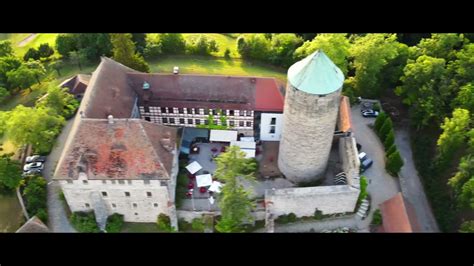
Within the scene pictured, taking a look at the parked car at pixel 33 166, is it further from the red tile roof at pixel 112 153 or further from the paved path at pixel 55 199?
the red tile roof at pixel 112 153

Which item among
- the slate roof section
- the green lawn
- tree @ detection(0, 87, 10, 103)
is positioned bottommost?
the slate roof section

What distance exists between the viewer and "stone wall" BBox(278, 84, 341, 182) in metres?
36.7

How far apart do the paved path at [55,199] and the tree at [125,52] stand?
1003cm

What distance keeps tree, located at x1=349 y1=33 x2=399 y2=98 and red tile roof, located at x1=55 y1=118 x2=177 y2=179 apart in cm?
2472

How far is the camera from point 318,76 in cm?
3559

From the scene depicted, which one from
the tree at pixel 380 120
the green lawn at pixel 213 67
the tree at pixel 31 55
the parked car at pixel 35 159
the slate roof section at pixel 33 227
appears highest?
the tree at pixel 31 55

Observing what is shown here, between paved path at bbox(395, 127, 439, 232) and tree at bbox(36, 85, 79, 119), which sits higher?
tree at bbox(36, 85, 79, 119)

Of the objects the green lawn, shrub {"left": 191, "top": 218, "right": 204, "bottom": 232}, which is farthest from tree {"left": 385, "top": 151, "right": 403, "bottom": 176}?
shrub {"left": 191, "top": 218, "right": 204, "bottom": 232}

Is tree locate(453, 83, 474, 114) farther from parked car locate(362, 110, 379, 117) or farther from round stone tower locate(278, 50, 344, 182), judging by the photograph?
round stone tower locate(278, 50, 344, 182)

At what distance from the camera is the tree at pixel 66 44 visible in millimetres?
57844

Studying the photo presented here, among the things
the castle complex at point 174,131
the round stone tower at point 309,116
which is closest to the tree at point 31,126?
the castle complex at point 174,131

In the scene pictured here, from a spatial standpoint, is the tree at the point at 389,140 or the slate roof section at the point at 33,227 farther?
the tree at the point at 389,140

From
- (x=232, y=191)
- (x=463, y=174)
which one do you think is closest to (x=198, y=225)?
(x=232, y=191)

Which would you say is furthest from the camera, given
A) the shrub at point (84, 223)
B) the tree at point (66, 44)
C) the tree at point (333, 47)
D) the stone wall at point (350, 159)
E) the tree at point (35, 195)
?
the tree at point (66, 44)
